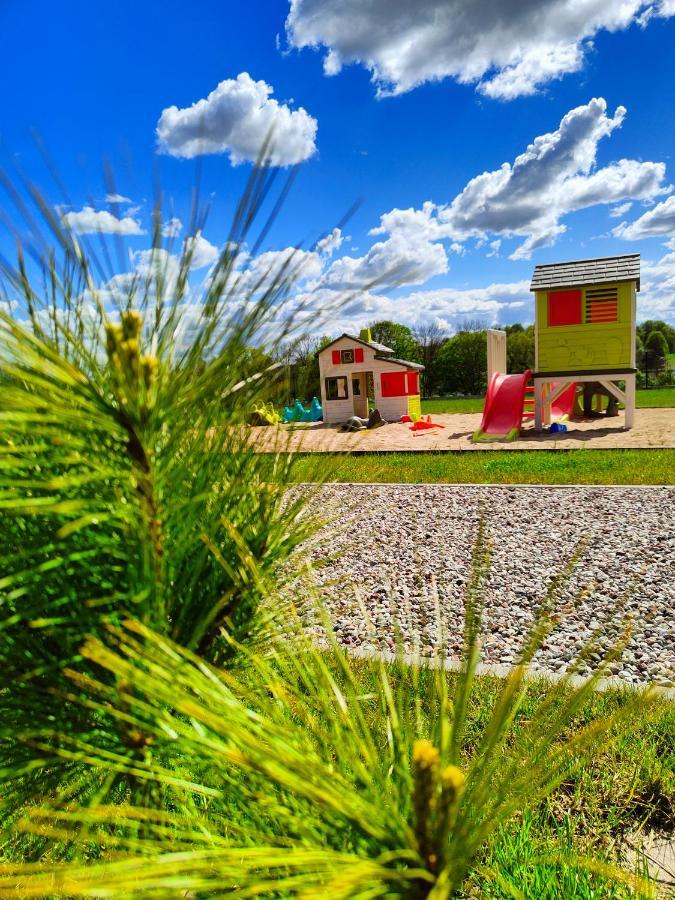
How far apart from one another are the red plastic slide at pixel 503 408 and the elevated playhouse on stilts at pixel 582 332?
26mm

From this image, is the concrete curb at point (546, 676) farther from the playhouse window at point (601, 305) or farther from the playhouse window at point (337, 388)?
the playhouse window at point (337, 388)

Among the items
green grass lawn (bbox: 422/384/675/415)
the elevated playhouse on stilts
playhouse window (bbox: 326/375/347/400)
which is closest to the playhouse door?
playhouse window (bbox: 326/375/347/400)

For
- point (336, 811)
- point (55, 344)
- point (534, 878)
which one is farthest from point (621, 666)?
point (55, 344)

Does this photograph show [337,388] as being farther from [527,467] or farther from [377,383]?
[527,467]

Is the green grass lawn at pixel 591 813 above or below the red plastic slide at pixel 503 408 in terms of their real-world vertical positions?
below

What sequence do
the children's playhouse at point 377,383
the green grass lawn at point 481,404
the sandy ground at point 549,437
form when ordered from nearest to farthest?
the sandy ground at point 549,437
the children's playhouse at point 377,383
the green grass lawn at point 481,404

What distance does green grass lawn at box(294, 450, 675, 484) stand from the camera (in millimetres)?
8914

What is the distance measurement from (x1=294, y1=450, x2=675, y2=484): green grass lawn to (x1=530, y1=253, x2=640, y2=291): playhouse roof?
547 centimetres

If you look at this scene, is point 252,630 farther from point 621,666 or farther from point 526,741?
point 621,666

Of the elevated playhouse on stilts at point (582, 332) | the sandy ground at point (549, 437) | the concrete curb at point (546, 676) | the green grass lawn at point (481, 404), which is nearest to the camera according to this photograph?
the concrete curb at point (546, 676)

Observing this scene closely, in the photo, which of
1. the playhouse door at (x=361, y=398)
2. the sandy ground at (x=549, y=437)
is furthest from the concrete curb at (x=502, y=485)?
the playhouse door at (x=361, y=398)

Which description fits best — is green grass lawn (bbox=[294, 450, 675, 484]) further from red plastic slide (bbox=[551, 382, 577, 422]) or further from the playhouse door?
the playhouse door

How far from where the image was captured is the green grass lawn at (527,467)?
8914 millimetres

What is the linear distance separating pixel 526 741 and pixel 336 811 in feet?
0.94
